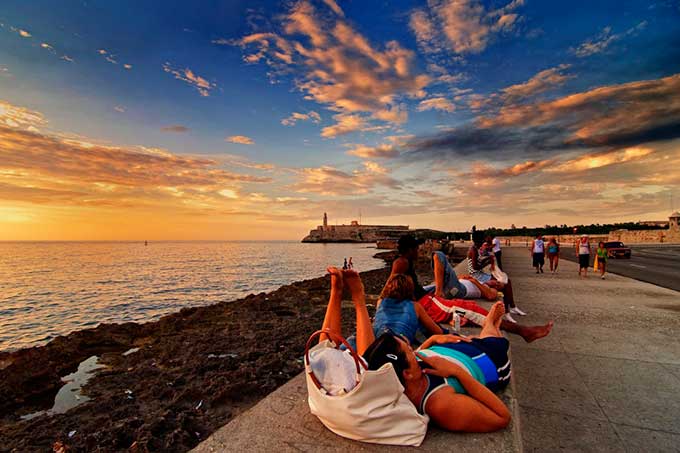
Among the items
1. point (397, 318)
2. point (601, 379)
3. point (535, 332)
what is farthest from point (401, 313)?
point (601, 379)

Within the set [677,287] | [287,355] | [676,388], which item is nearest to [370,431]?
[676,388]

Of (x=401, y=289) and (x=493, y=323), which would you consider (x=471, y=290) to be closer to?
(x=493, y=323)

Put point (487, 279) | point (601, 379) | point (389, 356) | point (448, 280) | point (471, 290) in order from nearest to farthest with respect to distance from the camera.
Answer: point (389, 356), point (601, 379), point (448, 280), point (471, 290), point (487, 279)

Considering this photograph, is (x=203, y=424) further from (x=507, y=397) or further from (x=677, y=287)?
(x=677, y=287)

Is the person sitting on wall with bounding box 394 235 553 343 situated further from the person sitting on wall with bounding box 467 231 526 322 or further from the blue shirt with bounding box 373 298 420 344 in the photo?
the person sitting on wall with bounding box 467 231 526 322

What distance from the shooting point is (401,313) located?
3777 mm

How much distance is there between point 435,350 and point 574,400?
2.34 m

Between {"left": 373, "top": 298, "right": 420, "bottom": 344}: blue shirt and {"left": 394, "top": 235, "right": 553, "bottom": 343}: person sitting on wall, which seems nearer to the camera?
{"left": 373, "top": 298, "right": 420, "bottom": 344}: blue shirt

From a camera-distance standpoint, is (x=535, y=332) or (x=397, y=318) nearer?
(x=397, y=318)

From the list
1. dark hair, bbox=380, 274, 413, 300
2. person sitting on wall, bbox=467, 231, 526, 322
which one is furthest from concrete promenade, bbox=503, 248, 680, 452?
dark hair, bbox=380, 274, 413, 300

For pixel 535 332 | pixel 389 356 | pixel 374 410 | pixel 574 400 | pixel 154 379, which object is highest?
pixel 389 356

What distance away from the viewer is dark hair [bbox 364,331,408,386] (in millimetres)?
2303

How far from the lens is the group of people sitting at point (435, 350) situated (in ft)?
7.61

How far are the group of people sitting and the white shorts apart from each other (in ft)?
5.22
